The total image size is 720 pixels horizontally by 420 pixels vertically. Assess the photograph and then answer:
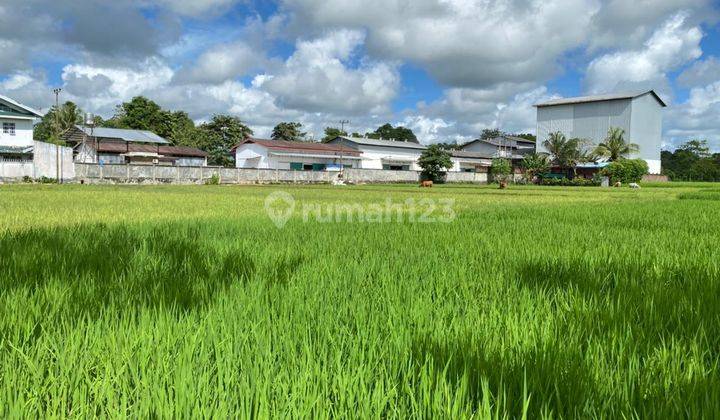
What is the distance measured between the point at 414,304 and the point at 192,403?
41.3 inches

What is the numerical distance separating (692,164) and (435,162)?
4325cm

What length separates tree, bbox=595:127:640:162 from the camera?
45188 millimetres

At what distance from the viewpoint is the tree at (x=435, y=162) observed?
139ft

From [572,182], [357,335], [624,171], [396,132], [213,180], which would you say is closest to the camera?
[357,335]

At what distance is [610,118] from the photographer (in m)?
49.4

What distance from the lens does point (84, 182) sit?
2642 centimetres

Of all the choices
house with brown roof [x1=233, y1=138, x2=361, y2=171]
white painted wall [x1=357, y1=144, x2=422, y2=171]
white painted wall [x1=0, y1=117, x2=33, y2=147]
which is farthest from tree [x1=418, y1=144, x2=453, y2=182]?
white painted wall [x1=0, y1=117, x2=33, y2=147]

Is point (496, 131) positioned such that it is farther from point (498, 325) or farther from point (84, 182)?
point (498, 325)

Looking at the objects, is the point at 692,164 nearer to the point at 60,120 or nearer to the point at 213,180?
the point at 213,180

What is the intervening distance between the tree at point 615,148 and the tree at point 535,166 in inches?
191

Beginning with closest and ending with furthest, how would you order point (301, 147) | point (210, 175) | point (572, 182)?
point (210, 175) < point (572, 182) < point (301, 147)

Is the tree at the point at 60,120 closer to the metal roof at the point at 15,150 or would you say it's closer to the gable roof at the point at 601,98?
the metal roof at the point at 15,150
